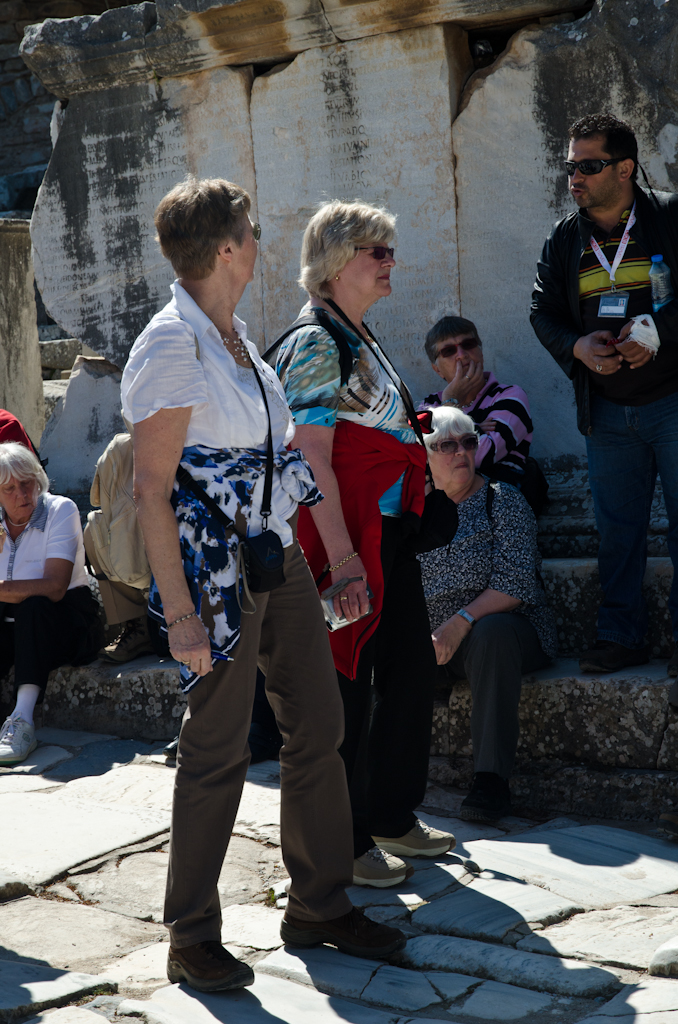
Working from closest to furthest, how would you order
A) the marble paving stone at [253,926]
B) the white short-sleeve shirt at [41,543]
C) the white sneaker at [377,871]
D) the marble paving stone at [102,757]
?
1. the marble paving stone at [253,926]
2. the white sneaker at [377,871]
3. the marble paving stone at [102,757]
4. the white short-sleeve shirt at [41,543]

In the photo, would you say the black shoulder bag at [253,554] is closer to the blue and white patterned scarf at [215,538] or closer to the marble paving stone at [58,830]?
the blue and white patterned scarf at [215,538]

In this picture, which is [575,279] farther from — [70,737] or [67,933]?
[70,737]

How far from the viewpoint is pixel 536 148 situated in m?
4.25

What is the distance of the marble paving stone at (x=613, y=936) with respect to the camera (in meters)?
2.12

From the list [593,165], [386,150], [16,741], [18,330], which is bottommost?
[16,741]

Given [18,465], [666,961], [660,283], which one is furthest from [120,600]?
[666,961]

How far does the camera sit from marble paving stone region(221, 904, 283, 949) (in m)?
2.29

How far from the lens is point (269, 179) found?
4.86 metres

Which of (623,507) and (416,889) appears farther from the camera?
(623,507)

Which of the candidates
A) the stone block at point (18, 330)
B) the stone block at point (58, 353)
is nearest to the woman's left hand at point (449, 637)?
the stone block at point (18, 330)

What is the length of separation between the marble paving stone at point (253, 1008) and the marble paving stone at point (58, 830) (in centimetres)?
83

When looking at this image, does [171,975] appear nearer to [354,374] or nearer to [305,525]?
[305,525]

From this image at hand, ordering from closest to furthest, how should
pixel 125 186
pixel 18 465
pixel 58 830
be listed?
pixel 58 830 < pixel 18 465 < pixel 125 186

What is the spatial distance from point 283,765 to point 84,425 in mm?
3678
